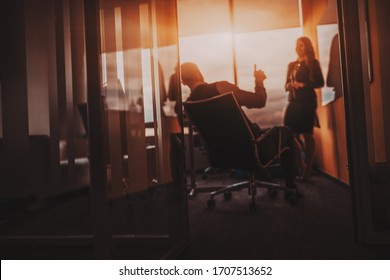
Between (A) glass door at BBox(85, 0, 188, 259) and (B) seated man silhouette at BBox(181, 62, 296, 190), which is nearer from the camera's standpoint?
(A) glass door at BBox(85, 0, 188, 259)

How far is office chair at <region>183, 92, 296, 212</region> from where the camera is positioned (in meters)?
2.31

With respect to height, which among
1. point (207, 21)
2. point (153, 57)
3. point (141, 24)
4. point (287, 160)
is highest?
point (207, 21)

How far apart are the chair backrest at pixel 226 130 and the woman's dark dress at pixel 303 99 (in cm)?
134

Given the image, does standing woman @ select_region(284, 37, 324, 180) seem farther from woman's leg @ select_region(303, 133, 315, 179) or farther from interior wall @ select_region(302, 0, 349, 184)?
interior wall @ select_region(302, 0, 349, 184)

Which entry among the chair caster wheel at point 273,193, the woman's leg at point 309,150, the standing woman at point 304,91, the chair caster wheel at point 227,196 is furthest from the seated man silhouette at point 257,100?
the woman's leg at point 309,150

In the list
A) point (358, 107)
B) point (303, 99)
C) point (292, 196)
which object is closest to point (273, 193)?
point (292, 196)

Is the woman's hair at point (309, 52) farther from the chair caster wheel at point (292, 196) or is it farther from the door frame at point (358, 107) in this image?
the door frame at point (358, 107)

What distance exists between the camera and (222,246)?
5.07ft

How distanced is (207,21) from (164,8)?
14.0ft

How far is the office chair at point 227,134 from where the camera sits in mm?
2312

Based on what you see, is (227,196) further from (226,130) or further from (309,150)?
(309,150)

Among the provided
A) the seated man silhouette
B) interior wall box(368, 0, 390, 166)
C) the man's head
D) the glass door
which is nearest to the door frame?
interior wall box(368, 0, 390, 166)
